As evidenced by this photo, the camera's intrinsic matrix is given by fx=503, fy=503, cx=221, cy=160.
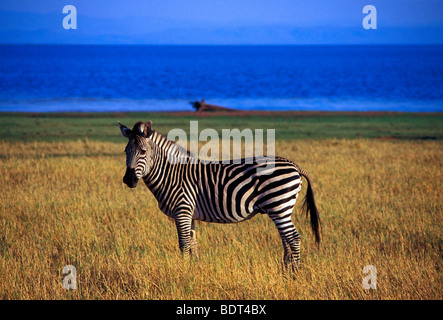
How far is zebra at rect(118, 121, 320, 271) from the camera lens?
271 inches

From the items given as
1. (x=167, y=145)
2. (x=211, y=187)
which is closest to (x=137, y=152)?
(x=167, y=145)

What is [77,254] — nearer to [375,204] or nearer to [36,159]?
[375,204]

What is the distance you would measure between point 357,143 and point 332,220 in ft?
38.3

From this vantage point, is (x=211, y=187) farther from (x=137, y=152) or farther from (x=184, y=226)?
(x=137, y=152)

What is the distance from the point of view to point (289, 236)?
7.00m

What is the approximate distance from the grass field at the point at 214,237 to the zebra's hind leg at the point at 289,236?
184 millimetres

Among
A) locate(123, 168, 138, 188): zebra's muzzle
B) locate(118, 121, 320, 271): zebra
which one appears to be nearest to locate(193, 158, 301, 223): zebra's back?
locate(118, 121, 320, 271): zebra

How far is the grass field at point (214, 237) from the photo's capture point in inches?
265

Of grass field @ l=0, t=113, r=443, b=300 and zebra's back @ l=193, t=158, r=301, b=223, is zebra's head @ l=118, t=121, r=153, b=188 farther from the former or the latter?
grass field @ l=0, t=113, r=443, b=300

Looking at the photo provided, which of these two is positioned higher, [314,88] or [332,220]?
[314,88]

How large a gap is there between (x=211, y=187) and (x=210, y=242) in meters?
2.11

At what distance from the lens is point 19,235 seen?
933 cm

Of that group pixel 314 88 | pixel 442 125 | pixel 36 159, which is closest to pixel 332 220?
pixel 36 159

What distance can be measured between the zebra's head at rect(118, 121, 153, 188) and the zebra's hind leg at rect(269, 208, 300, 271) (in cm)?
190
